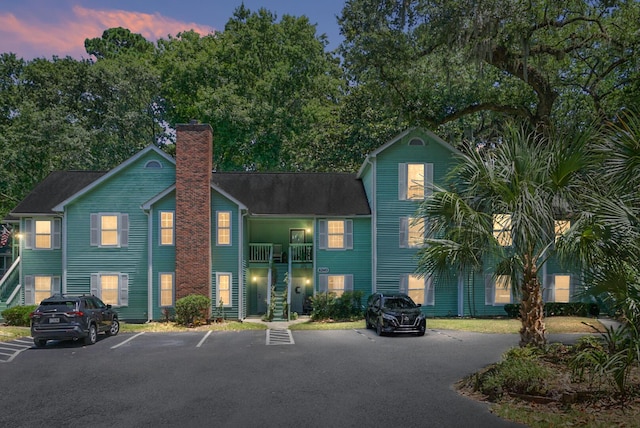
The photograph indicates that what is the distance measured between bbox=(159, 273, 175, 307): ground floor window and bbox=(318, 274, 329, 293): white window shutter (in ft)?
25.5

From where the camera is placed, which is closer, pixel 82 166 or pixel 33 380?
pixel 33 380

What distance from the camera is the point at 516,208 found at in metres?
11.1

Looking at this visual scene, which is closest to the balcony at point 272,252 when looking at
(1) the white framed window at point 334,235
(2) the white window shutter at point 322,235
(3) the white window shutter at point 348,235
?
(2) the white window shutter at point 322,235

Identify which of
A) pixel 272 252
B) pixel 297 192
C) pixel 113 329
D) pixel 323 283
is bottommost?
pixel 113 329

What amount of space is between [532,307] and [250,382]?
700 centimetres

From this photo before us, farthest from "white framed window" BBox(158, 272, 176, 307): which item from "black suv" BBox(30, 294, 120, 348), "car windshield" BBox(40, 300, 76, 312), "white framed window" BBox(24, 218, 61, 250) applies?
"car windshield" BBox(40, 300, 76, 312)

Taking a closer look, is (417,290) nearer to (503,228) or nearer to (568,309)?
(568,309)

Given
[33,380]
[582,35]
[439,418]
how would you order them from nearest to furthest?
[439,418], [33,380], [582,35]

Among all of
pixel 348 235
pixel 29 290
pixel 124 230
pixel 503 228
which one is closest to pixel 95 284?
pixel 124 230

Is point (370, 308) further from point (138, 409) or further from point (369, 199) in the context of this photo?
point (138, 409)

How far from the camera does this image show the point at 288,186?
30.5 meters

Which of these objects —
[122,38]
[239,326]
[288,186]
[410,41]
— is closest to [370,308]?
[239,326]

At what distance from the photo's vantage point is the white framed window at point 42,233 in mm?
27438

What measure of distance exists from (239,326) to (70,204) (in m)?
11.3
